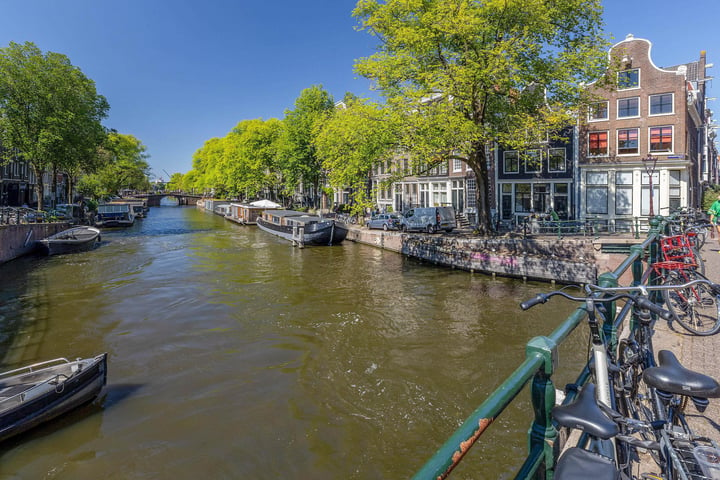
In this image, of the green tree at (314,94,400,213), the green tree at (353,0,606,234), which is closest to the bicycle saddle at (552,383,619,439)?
the green tree at (353,0,606,234)

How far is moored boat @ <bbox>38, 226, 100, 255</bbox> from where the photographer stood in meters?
27.6

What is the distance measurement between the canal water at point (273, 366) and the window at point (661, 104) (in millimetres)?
16987

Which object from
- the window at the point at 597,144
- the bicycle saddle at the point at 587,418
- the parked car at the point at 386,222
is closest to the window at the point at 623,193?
the window at the point at 597,144

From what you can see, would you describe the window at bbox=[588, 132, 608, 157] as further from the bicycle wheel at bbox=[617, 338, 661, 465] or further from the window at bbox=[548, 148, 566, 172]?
the bicycle wheel at bbox=[617, 338, 661, 465]

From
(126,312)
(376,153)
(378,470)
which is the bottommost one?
(378,470)

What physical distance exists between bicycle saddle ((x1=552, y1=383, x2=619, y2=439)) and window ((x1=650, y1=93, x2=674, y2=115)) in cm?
3144

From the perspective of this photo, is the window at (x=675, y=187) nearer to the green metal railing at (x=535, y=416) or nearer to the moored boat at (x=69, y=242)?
the green metal railing at (x=535, y=416)

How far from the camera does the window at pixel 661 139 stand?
1051 inches

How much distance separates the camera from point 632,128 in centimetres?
2770

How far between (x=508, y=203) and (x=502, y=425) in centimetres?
2749

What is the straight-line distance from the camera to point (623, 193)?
28.5 m

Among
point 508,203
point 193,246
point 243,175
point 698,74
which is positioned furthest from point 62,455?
point 243,175

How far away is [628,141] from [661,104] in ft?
8.90

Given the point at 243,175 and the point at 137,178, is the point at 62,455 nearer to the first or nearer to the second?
the point at 243,175
